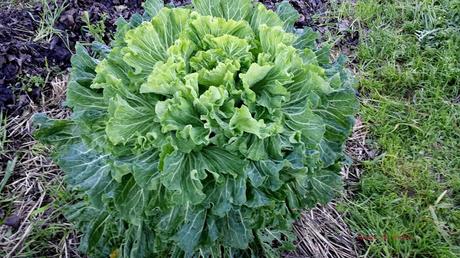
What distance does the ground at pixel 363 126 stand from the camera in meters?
2.58

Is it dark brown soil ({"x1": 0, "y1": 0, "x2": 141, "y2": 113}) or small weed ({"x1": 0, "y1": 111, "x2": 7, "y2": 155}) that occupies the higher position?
dark brown soil ({"x1": 0, "y1": 0, "x2": 141, "y2": 113})

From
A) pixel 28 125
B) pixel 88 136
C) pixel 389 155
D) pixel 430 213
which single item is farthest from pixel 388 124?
pixel 28 125

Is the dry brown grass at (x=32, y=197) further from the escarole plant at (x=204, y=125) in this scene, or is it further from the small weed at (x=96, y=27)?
the escarole plant at (x=204, y=125)

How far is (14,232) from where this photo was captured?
8.24ft

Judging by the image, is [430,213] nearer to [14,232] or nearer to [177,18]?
[177,18]

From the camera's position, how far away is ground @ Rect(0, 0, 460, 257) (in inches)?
101

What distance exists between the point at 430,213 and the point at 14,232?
7.36 ft

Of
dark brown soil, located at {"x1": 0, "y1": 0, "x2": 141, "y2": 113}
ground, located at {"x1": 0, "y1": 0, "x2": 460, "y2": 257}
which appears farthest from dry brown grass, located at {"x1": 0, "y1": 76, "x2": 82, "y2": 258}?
dark brown soil, located at {"x1": 0, "y1": 0, "x2": 141, "y2": 113}

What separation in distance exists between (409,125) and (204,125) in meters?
1.91

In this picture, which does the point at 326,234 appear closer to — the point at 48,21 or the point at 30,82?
the point at 30,82

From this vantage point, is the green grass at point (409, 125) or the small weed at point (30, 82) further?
the small weed at point (30, 82)

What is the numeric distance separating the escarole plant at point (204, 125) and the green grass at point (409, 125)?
88cm

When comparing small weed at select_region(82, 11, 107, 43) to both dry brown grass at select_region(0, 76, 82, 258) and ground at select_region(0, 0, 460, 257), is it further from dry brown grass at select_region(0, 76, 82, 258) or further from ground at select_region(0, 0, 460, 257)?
dry brown grass at select_region(0, 76, 82, 258)

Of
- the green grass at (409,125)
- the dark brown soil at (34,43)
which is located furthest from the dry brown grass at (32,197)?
the green grass at (409,125)
